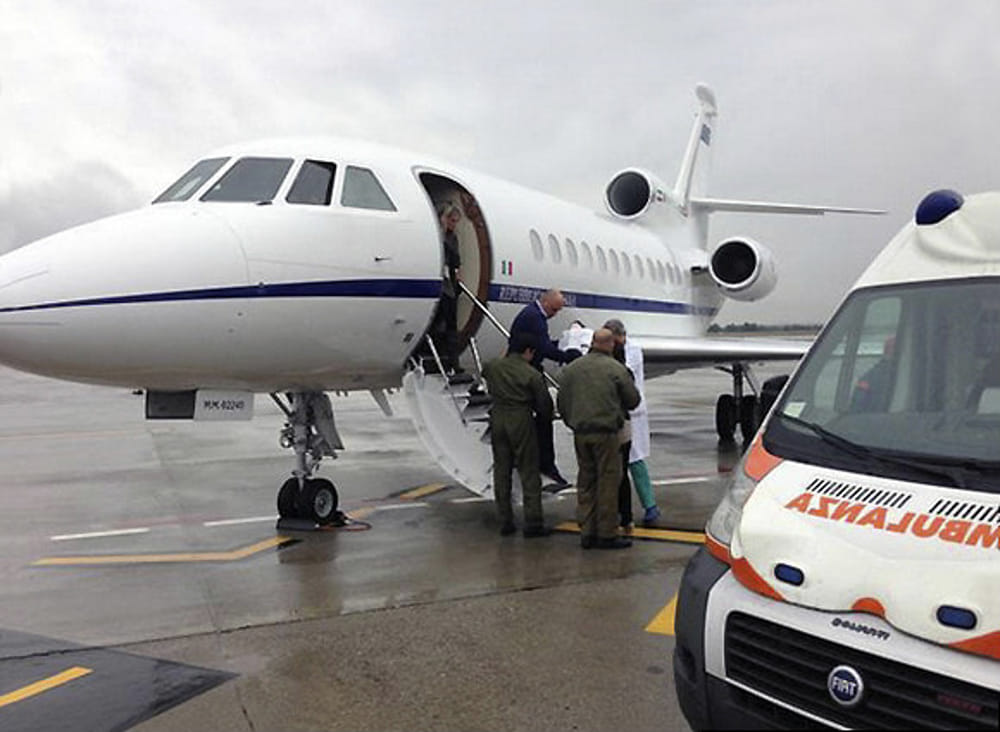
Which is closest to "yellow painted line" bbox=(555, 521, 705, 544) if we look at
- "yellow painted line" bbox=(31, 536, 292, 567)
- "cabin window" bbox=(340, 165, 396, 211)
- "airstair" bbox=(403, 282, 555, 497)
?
"airstair" bbox=(403, 282, 555, 497)

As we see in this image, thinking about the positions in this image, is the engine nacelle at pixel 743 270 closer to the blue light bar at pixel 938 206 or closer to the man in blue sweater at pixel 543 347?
the man in blue sweater at pixel 543 347

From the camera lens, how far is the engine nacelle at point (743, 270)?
15.2m

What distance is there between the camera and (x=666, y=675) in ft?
14.9

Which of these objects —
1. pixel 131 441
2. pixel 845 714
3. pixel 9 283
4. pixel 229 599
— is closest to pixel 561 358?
pixel 229 599

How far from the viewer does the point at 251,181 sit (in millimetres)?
7340

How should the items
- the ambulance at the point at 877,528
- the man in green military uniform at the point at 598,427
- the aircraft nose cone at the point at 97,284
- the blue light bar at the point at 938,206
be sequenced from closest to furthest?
the ambulance at the point at 877,528 → the blue light bar at the point at 938,206 → the aircraft nose cone at the point at 97,284 → the man in green military uniform at the point at 598,427

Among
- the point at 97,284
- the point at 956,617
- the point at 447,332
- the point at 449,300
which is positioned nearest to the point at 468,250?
the point at 449,300

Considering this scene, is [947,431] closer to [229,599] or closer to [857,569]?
[857,569]

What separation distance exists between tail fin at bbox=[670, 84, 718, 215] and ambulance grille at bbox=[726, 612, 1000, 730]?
15674mm

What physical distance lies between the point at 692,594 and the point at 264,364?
4.81 metres

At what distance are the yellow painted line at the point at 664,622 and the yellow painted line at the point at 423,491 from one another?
4.76 metres

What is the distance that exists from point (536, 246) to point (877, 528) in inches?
300

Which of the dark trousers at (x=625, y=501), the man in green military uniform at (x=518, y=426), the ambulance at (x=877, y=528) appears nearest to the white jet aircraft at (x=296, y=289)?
the man in green military uniform at (x=518, y=426)

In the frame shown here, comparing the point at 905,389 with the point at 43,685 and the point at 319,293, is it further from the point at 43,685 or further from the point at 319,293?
the point at 319,293
